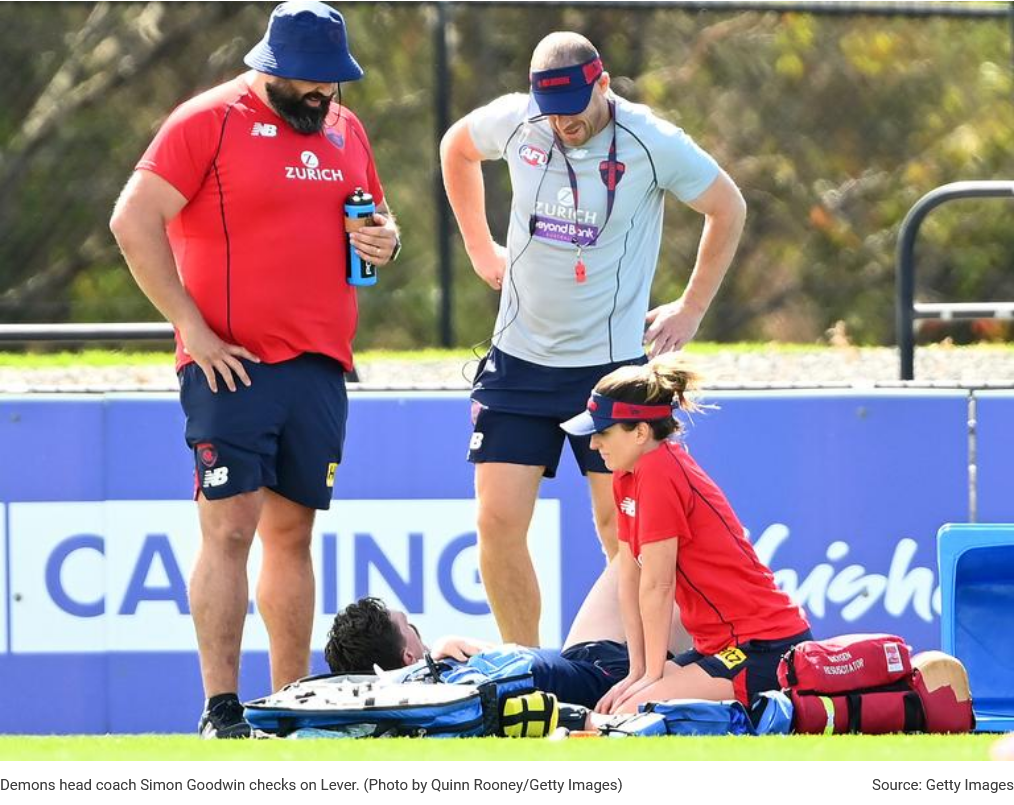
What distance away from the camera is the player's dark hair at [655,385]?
20.3ft

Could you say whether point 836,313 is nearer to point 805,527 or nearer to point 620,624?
point 805,527

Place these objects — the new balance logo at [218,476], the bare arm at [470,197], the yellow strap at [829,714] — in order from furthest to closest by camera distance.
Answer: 1. the bare arm at [470,197]
2. the new balance logo at [218,476]
3. the yellow strap at [829,714]

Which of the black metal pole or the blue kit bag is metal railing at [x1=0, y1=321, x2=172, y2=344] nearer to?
the black metal pole

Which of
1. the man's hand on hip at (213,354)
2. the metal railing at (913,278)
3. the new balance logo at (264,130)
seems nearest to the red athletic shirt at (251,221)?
the new balance logo at (264,130)

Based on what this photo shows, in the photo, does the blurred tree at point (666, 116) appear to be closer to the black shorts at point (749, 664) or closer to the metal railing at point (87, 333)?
the metal railing at point (87, 333)

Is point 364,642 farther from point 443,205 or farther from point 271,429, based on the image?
point 443,205

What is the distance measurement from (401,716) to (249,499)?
1.09m

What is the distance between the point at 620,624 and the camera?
663cm

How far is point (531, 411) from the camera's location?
21.9 feet

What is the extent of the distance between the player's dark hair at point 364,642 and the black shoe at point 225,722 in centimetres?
37

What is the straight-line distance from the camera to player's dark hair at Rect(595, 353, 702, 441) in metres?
6.18

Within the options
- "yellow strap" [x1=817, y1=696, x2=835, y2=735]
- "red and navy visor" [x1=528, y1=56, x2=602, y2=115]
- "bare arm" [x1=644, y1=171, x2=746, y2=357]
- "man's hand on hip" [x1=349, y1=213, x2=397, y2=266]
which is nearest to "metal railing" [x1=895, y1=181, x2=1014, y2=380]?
"bare arm" [x1=644, y1=171, x2=746, y2=357]

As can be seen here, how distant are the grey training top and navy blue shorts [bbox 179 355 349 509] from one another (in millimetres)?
726
